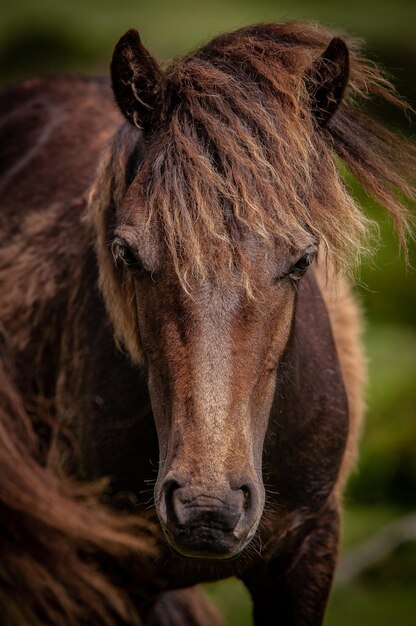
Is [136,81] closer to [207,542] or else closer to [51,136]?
[207,542]

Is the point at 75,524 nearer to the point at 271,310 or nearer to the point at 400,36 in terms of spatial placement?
the point at 271,310

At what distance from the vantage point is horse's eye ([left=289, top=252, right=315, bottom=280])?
3.50 metres

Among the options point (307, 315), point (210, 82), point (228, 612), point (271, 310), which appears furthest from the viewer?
point (228, 612)

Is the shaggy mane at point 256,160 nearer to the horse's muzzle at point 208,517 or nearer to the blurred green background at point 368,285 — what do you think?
the blurred green background at point 368,285

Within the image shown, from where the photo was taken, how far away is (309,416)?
166 inches

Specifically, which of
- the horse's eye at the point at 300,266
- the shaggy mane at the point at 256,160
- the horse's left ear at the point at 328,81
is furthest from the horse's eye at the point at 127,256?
the horse's left ear at the point at 328,81

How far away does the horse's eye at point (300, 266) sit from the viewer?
3.50 metres

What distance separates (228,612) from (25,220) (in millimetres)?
3276

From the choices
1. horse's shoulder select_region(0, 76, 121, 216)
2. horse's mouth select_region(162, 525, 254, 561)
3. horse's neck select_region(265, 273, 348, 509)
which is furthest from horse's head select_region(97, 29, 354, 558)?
horse's shoulder select_region(0, 76, 121, 216)

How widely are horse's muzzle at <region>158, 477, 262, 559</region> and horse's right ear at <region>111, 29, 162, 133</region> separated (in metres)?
1.30

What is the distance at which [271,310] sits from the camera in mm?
3449

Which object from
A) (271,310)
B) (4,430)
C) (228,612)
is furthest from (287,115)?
(228,612)

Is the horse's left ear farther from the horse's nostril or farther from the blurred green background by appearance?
the horse's nostril

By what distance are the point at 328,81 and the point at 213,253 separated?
76cm
